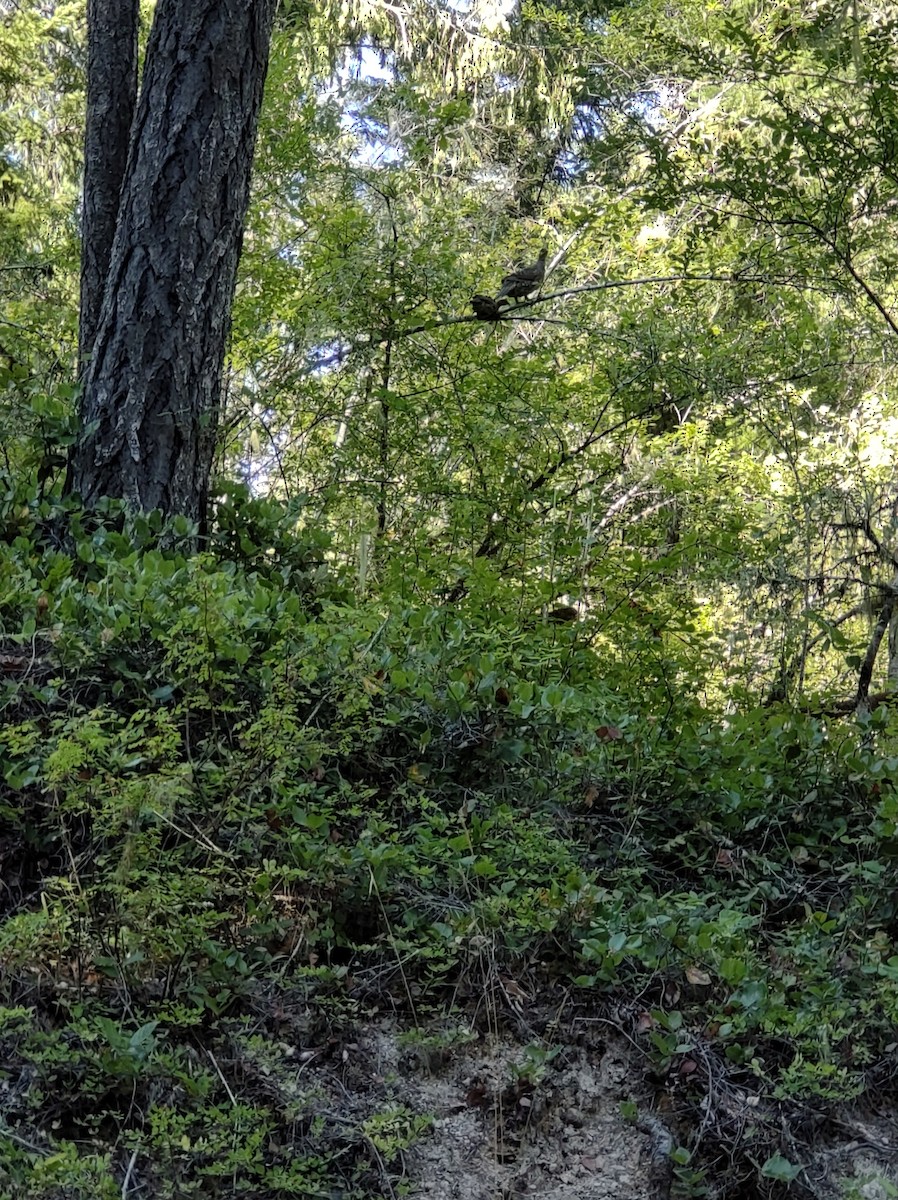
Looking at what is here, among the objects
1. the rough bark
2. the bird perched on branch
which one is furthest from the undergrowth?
the bird perched on branch

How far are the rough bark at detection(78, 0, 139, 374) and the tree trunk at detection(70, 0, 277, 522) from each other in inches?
22.5

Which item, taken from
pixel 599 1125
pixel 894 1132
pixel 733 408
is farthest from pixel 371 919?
pixel 733 408

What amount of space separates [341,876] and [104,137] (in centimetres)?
384

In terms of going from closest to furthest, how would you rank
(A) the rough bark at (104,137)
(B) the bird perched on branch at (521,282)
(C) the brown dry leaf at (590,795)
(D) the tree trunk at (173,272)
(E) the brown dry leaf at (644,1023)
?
(E) the brown dry leaf at (644,1023) < (C) the brown dry leaf at (590,795) < (D) the tree trunk at (173,272) < (A) the rough bark at (104,137) < (B) the bird perched on branch at (521,282)

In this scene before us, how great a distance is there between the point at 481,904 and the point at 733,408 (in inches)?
190

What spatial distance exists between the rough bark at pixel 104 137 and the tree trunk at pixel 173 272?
0.57 m

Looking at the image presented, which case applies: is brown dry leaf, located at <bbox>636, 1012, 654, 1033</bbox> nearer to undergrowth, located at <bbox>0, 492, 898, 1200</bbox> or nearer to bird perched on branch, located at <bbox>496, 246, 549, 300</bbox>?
undergrowth, located at <bbox>0, 492, 898, 1200</bbox>

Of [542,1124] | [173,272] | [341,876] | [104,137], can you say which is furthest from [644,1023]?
[104,137]

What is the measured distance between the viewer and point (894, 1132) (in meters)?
2.60

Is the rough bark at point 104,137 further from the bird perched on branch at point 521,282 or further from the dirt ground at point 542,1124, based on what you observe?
the dirt ground at point 542,1124

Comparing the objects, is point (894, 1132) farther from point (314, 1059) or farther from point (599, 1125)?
point (314, 1059)

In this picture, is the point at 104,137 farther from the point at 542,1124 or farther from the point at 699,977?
the point at 542,1124

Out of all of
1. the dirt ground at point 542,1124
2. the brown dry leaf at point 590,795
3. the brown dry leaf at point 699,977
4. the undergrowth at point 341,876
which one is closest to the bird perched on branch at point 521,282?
the undergrowth at point 341,876

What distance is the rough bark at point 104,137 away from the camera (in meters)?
4.91
